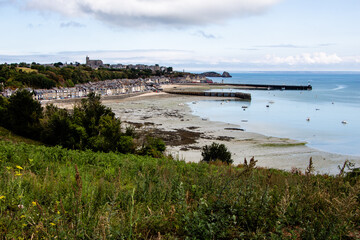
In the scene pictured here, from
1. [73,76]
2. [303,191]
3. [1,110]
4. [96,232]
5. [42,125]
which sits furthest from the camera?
[73,76]

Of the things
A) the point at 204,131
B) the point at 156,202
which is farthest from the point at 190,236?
the point at 204,131

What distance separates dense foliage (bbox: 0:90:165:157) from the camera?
738 inches

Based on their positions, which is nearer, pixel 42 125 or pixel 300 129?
pixel 42 125

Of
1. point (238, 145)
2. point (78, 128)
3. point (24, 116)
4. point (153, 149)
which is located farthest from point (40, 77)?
point (153, 149)

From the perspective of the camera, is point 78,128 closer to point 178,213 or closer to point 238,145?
point 238,145

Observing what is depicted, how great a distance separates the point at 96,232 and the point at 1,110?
28.6 meters

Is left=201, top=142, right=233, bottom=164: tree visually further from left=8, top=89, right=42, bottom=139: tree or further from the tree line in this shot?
the tree line

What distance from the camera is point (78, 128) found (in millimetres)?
19438

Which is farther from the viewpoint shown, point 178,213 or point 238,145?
point 238,145

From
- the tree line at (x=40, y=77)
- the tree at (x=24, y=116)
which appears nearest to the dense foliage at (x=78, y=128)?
the tree at (x=24, y=116)

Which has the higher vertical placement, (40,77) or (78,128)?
(40,77)

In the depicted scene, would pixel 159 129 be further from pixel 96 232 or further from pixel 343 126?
pixel 96 232

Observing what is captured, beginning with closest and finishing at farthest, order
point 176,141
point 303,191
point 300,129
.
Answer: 1. point 303,191
2. point 176,141
3. point 300,129

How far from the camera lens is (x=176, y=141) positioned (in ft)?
99.5
